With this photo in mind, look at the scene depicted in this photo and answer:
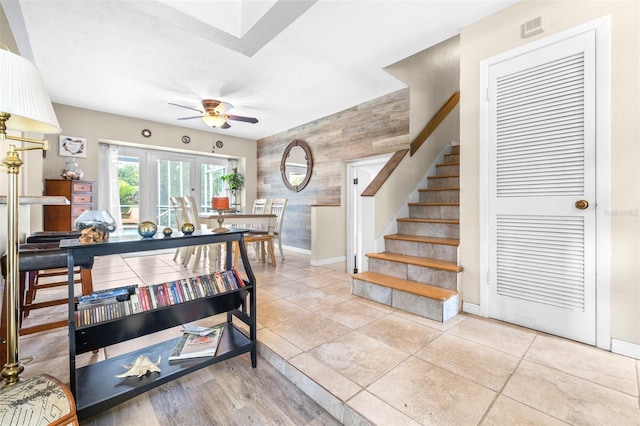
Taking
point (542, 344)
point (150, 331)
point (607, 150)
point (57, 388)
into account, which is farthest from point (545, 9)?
point (57, 388)

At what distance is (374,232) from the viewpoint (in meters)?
3.08

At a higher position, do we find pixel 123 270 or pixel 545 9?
pixel 545 9

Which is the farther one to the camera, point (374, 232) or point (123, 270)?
point (123, 270)

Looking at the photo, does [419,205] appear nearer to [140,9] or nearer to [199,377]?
[199,377]

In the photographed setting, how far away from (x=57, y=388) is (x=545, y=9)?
3429 millimetres

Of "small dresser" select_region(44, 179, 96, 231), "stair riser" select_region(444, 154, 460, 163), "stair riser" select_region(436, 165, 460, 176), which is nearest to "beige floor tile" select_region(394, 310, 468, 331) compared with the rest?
"stair riser" select_region(436, 165, 460, 176)

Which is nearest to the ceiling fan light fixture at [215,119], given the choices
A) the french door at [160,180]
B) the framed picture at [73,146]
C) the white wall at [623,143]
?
the french door at [160,180]

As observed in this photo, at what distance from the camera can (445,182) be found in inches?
141

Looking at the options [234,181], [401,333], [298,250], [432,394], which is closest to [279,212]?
[298,250]

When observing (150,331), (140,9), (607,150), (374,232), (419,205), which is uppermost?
(140,9)

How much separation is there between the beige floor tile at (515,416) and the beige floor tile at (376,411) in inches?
13.4

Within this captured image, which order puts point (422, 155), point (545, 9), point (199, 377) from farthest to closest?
1. point (422, 155)
2. point (545, 9)
3. point (199, 377)

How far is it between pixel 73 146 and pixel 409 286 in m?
5.43

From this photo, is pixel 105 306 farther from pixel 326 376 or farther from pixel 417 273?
pixel 417 273
